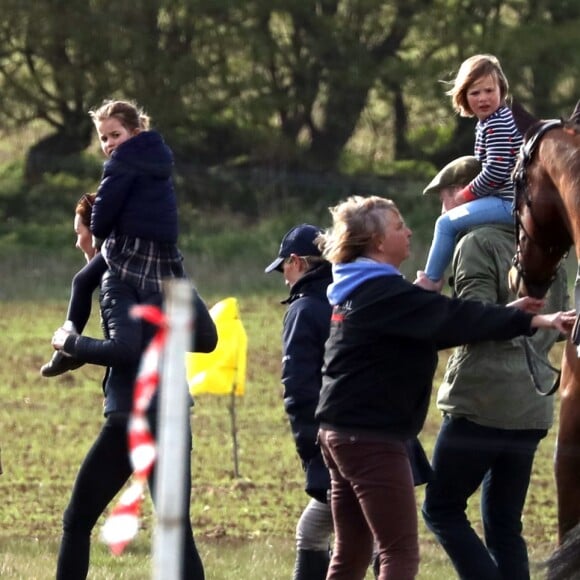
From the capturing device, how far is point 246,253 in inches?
880

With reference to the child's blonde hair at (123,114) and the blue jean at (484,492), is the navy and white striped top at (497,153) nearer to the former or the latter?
the blue jean at (484,492)

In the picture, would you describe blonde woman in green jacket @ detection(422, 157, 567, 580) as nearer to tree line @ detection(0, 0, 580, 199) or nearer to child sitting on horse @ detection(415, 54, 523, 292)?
child sitting on horse @ detection(415, 54, 523, 292)

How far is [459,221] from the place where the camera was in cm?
572

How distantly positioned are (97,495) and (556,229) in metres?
1.88

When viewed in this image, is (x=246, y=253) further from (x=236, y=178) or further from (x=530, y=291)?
(x=530, y=291)

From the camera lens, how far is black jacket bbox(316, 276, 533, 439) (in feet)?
15.4

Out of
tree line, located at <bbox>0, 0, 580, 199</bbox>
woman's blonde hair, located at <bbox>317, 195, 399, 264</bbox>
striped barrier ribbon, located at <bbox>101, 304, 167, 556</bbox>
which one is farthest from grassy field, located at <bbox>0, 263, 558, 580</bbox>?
tree line, located at <bbox>0, 0, 580, 199</bbox>

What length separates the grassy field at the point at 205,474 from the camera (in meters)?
7.32

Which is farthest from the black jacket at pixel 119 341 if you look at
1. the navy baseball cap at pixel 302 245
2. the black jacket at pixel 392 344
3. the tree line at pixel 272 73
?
the tree line at pixel 272 73

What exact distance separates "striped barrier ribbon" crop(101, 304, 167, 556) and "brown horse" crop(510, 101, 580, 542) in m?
1.29

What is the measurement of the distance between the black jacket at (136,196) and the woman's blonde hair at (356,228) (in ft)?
2.62

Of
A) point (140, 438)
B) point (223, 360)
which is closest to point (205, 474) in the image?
point (223, 360)

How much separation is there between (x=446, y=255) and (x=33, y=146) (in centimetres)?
2065

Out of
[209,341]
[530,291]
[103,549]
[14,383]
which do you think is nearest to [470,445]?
[530,291]
